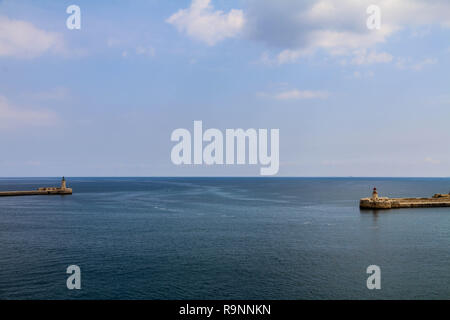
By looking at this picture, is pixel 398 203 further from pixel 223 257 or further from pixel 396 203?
pixel 223 257

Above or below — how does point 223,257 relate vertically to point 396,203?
below

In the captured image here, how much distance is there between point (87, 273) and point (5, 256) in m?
16.3

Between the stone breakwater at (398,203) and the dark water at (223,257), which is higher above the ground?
the stone breakwater at (398,203)

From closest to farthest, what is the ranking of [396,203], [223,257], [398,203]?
[223,257] → [396,203] → [398,203]

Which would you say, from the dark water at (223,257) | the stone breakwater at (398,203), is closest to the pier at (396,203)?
the stone breakwater at (398,203)

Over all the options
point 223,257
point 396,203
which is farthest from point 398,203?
point 223,257

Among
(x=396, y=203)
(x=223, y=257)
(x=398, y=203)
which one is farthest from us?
(x=398, y=203)

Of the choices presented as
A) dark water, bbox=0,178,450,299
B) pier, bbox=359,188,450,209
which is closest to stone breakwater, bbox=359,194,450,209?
pier, bbox=359,188,450,209

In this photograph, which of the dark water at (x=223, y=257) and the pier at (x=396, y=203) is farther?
the pier at (x=396, y=203)

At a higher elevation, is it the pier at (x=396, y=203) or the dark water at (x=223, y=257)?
the pier at (x=396, y=203)

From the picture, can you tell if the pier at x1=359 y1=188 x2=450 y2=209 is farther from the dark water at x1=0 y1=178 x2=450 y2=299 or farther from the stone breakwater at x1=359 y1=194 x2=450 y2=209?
the dark water at x1=0 y1=178 x2=450 y2=299

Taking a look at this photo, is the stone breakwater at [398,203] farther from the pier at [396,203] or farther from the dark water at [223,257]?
the dark water at [223,257]
